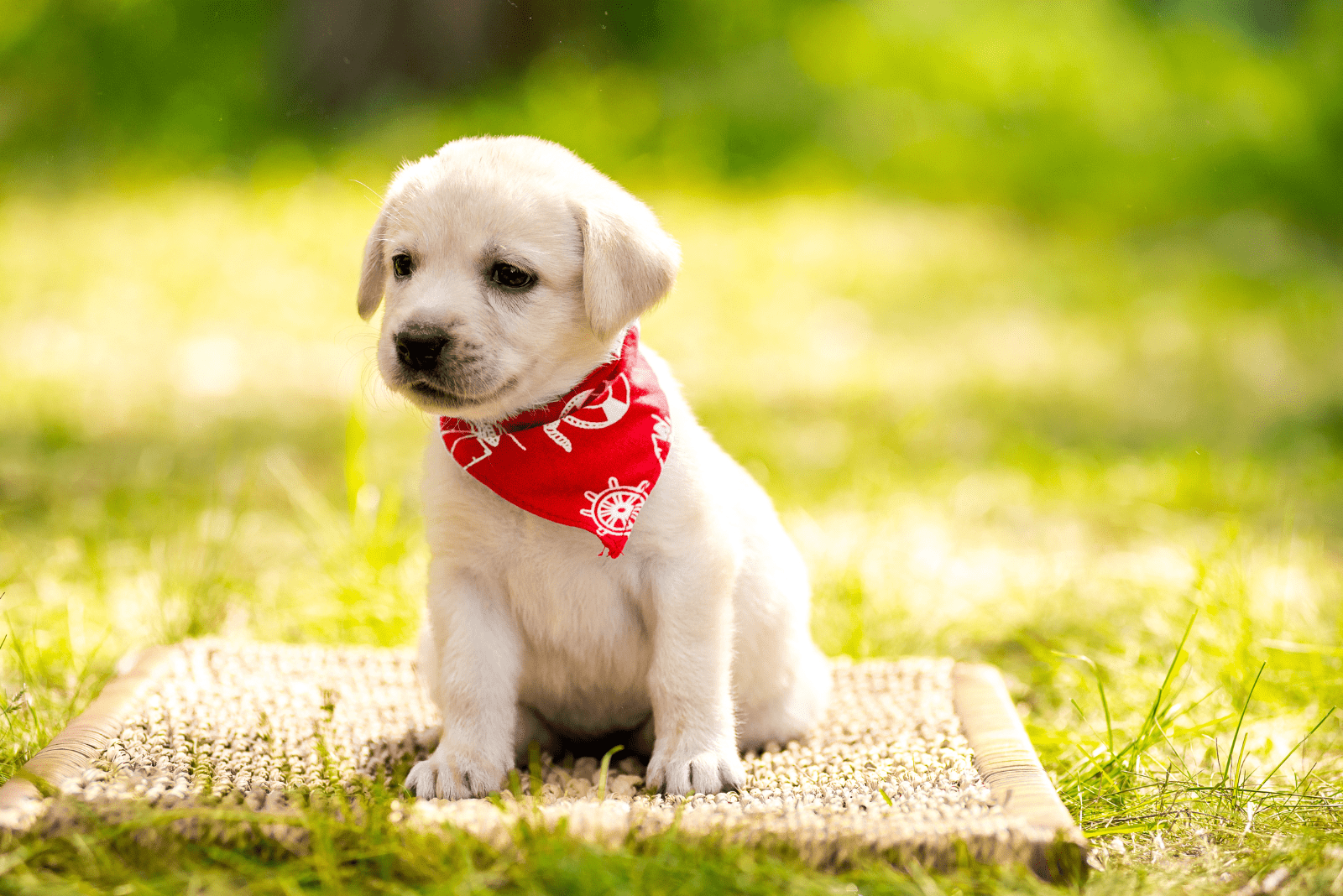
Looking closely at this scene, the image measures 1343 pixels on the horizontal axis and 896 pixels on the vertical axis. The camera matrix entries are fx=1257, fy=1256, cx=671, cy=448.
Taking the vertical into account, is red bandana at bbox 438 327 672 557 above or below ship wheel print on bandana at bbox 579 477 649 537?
above

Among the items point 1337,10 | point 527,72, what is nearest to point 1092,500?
point 527,72

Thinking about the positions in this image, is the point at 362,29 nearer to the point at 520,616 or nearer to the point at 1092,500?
the point at 1092,500

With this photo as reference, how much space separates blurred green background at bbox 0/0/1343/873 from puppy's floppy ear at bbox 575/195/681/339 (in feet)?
2.59

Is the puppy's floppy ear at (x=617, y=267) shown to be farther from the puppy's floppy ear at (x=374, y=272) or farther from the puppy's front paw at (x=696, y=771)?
the puppy's front paw at (x=696, y=771)

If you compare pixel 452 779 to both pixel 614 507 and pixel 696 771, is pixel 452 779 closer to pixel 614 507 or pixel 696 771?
pixel 696 771

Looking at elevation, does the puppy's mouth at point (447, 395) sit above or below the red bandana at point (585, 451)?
above

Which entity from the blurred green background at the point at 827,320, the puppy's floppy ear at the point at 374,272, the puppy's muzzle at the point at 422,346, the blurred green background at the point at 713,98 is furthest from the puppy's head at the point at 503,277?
the blurred green background at the point at 713,98

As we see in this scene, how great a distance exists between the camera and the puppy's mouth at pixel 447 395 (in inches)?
102

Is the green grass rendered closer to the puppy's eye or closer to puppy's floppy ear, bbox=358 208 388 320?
puppy's floppy ear, bbox=358 208 388 320

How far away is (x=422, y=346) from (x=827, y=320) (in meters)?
6.07

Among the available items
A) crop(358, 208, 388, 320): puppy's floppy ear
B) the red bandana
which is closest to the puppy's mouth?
the red bandana

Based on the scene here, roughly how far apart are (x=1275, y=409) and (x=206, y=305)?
21.1 feet

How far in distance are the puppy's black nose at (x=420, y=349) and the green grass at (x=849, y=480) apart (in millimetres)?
393

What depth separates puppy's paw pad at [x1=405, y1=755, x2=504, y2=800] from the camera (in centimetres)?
267
